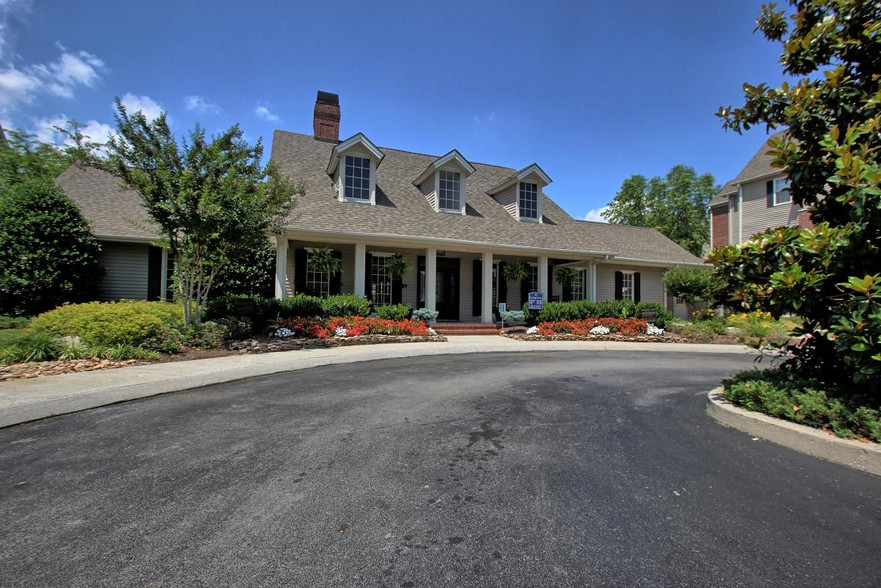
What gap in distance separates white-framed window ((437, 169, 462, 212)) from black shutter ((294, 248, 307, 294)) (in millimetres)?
5680

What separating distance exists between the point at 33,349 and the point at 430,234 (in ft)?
33.3

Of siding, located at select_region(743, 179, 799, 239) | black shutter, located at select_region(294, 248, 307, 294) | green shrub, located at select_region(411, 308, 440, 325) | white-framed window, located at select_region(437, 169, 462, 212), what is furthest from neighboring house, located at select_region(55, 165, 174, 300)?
siding, located at select_region(743, 179, 799, 239)

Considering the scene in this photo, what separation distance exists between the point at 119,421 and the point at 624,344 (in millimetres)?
12631

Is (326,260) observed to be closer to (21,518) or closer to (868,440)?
(21,518)

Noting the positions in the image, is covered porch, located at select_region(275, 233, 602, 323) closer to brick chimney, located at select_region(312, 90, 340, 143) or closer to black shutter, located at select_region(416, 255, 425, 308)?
black shutter, located at select_region(416, 255, 425, 308)

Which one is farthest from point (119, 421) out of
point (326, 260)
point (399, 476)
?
point (326, 260)

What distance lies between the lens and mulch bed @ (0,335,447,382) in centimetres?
630

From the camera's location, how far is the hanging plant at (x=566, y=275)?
17766mm

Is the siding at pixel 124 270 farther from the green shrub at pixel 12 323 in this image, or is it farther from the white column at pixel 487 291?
the white column at pixel 487 291

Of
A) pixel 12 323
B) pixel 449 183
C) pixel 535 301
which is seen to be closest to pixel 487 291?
pixel 535 301

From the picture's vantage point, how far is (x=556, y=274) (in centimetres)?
1828

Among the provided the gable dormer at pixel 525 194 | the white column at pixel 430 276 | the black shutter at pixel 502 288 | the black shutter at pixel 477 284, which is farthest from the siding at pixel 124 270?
the gable dormer at pixel 525 194

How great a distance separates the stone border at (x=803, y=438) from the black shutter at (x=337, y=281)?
12092 millimetres

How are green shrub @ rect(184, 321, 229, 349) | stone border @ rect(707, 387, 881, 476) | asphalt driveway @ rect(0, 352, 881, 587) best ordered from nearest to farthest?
asphalt driveway @ rect(0, 352, 881, 587) < stone border @ rect(707, 387, 881, 476) < green shrub @ rect(184, 321, 229, 349)
